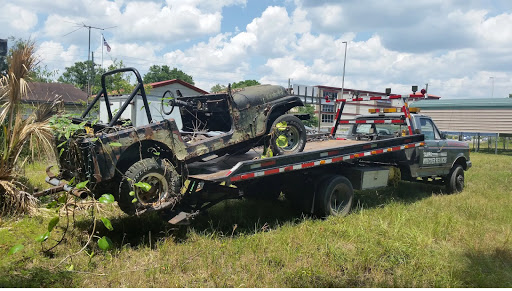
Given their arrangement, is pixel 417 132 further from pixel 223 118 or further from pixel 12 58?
pixel 12 58

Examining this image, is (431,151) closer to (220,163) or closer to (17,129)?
(220,163)

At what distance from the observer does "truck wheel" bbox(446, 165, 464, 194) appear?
9883mm

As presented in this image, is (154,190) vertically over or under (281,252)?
over

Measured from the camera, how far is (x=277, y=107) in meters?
6.78

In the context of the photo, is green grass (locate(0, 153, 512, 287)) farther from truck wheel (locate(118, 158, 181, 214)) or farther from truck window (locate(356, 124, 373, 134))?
truck window (locate(356, 124, 373, 134))

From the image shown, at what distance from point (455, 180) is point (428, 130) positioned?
1.61 metres

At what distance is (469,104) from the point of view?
27.6m

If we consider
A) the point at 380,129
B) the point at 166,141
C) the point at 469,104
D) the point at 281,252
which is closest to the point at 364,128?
the point at 380,129

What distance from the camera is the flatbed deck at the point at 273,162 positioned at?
5715 mm

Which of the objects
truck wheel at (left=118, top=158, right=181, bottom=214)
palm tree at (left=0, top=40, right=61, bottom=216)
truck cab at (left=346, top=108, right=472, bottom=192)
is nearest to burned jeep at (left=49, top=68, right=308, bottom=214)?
truck wheel at (left=118, top=158, right=181, bottom=214)

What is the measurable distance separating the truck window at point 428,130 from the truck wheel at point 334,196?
292 centimetres

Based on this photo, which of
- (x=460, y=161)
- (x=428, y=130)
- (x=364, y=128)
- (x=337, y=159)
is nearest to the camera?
(x=337, y=159)

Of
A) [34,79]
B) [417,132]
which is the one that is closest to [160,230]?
[34,79]

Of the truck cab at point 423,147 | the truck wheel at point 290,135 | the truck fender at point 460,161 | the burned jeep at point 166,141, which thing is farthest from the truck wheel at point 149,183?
the truck fender at point 460,161
